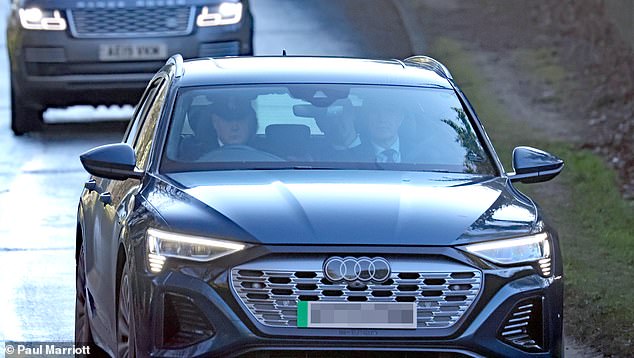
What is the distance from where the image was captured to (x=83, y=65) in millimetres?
17016

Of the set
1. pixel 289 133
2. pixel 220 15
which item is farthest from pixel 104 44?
pixel 289 133

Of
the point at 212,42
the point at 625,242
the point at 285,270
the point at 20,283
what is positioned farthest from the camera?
the point at 212,42

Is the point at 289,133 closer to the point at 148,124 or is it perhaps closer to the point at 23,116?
the point at 148,124

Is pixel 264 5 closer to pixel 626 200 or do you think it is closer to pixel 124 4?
pixel 124 4

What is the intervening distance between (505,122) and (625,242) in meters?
5.98

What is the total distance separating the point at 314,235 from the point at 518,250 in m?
0.79

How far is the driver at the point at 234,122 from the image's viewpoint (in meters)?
7.66

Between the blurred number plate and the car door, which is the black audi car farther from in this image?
the blurred number plate

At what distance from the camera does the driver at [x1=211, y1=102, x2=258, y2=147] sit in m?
7.66

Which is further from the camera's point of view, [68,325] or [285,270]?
[68,325]

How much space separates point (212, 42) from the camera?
56.3ft

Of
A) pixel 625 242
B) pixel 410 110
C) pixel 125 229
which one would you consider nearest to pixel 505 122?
pixel 625 242
